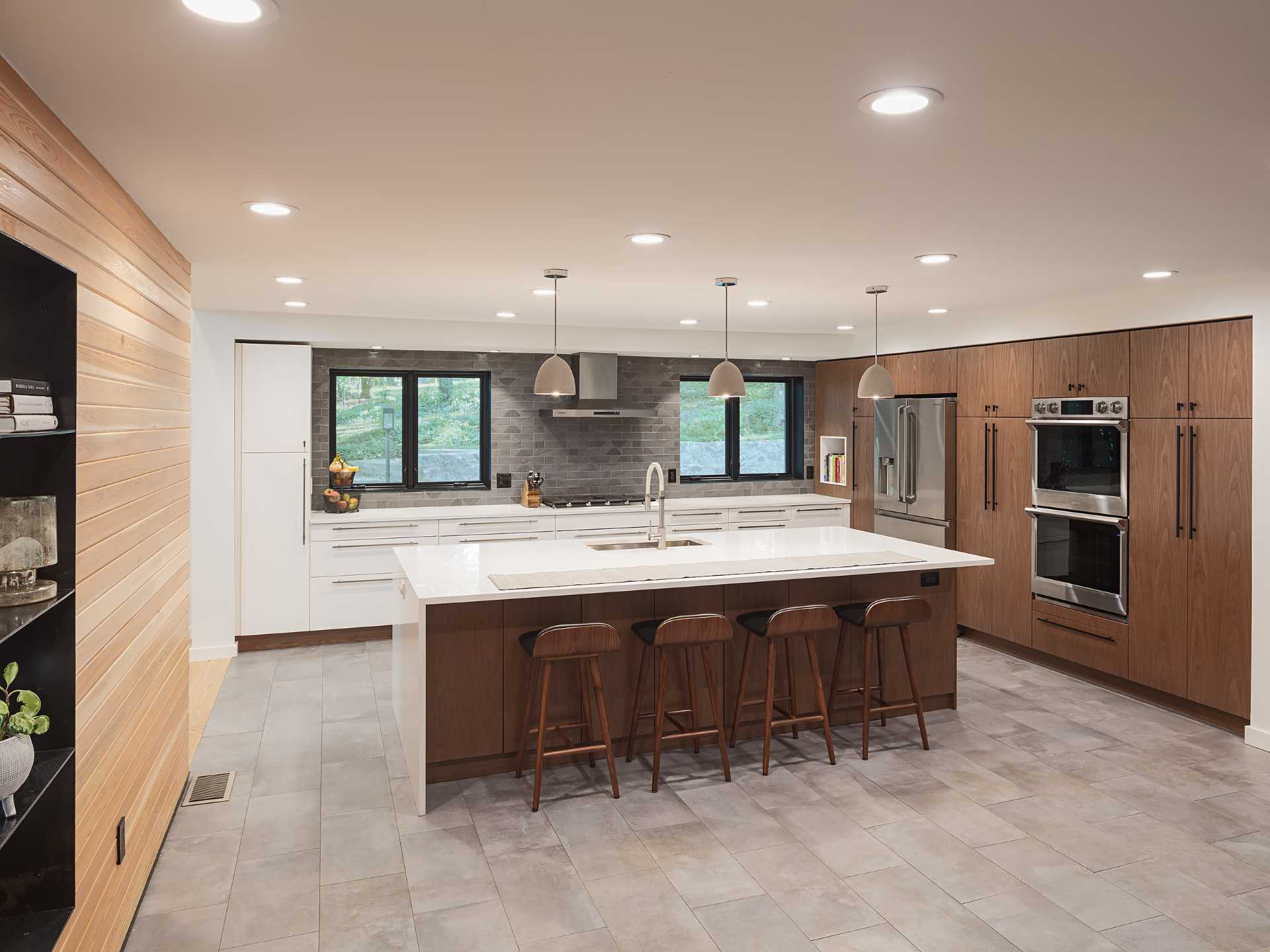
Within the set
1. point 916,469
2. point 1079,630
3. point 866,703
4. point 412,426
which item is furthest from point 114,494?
point 916,469

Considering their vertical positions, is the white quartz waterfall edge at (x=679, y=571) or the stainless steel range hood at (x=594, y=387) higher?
the stainless steel range hood at (x=594, y=387)

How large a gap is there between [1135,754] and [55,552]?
454 cm

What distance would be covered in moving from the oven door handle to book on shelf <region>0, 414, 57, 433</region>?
5180 mm

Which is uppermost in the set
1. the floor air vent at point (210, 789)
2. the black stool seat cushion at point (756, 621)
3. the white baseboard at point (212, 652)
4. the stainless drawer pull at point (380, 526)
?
the stainless drawer pull at point (380, 526)

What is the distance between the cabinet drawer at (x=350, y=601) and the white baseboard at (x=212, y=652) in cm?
53

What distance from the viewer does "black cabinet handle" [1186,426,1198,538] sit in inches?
183

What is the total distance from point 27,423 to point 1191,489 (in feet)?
16.7

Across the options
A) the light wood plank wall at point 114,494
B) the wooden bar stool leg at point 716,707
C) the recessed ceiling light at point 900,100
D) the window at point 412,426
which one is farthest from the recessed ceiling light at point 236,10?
the window at point 412,426

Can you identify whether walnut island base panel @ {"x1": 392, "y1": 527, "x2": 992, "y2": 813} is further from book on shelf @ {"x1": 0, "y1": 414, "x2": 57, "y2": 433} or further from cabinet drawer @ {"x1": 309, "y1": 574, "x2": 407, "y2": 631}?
book on shelf @ {"x1": 0, "y1": 414, "x2": 57, "y2": 433}

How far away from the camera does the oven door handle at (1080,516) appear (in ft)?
16.6

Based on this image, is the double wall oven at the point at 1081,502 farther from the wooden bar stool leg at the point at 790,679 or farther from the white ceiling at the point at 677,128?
the wooden bar stool leg at the point at 790,679

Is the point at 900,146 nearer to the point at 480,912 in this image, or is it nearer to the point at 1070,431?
the point at 480,912

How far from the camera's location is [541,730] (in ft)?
12.1

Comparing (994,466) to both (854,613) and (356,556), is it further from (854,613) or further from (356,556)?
(356,556)
